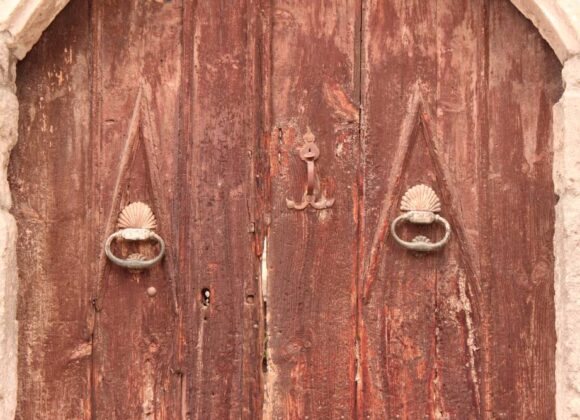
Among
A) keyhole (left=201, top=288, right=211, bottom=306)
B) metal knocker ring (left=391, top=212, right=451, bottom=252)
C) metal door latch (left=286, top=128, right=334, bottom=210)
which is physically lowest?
keyhole (left=201, top=288, right=211, bottom=306)

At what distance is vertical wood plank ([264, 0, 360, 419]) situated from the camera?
1.45m

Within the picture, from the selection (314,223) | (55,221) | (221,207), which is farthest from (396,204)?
(55,221)

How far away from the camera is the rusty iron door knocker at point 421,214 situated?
1405mm

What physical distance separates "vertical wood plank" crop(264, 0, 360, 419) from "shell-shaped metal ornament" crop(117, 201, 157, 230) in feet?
0.84

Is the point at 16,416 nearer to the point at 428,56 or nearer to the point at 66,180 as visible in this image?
the point at 66,180

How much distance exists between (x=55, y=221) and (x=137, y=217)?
0.17 metres

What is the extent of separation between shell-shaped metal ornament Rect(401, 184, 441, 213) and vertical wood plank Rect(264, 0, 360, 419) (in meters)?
0.11

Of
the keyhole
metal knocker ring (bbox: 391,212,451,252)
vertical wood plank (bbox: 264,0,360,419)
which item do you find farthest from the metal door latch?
the keyhole

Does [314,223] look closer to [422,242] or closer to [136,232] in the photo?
[422,242]

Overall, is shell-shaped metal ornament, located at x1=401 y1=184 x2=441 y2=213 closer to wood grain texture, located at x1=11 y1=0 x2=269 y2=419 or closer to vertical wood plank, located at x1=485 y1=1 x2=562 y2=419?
vertical wood plank, located at x1=485 y1=1 x2=562 y2=419

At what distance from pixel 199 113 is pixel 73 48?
0.30 m

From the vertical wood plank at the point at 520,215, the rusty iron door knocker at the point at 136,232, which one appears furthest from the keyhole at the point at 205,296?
the vertical wood plank at the point at 520,215

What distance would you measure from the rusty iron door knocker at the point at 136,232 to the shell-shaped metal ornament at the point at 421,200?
51 cm

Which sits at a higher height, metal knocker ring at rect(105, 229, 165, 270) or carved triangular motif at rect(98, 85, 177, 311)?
carved triangular motif at rect(98, 85, 177, 311)
